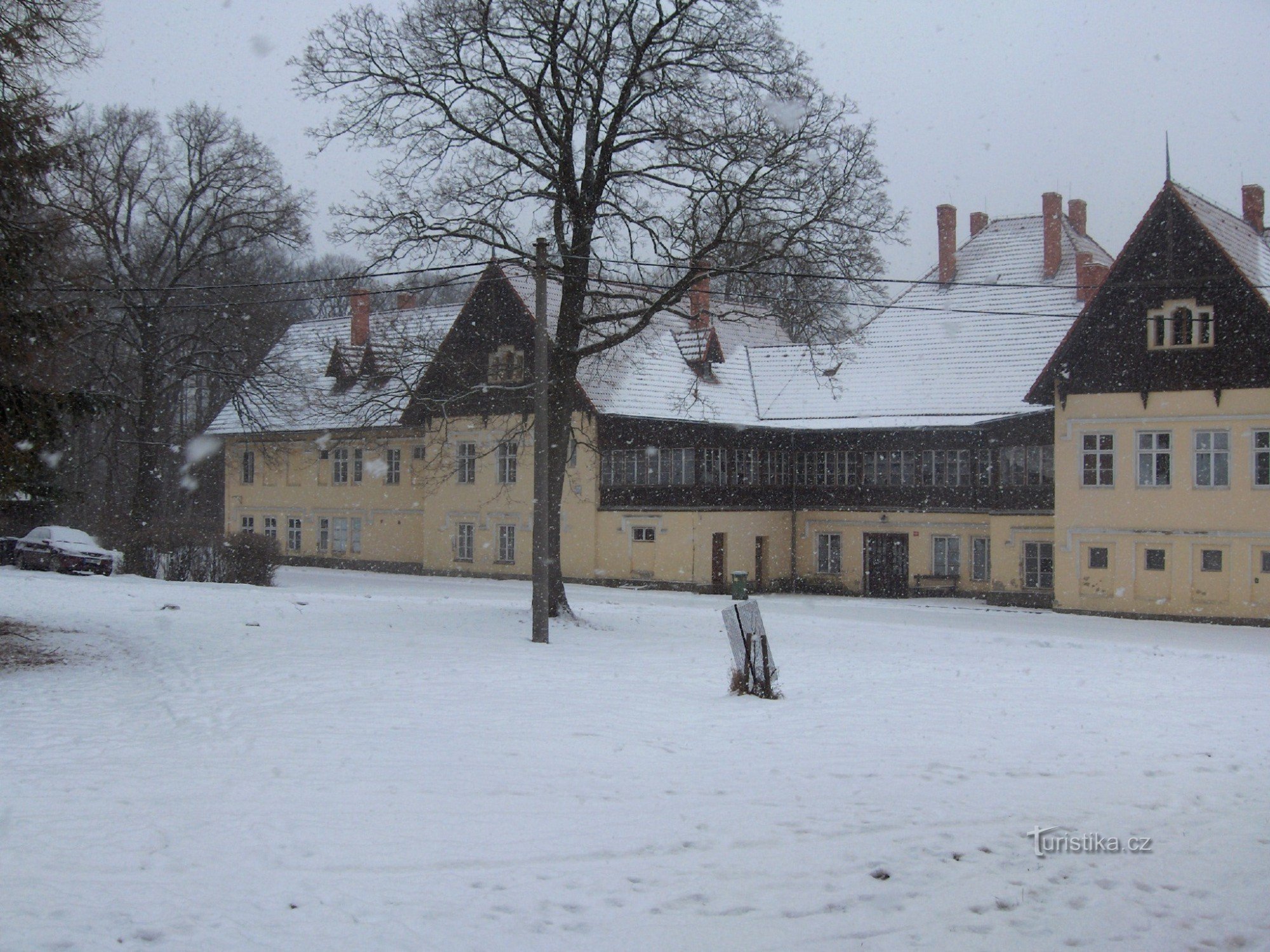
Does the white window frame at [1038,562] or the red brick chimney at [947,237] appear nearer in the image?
the white window frame at [1038,562]

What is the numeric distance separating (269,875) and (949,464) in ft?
111

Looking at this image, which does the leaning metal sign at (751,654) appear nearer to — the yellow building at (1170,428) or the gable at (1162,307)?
the yellow building at (1170,428)

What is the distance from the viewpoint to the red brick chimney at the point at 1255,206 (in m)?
35.6

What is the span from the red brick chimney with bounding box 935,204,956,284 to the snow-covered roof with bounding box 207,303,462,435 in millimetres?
17977

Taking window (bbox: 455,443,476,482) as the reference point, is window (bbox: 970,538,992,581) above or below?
below

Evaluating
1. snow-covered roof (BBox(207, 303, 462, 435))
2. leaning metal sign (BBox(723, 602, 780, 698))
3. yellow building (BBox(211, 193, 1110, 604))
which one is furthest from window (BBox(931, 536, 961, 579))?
leaning metal sign (BBox(723, 602, 780, 698))

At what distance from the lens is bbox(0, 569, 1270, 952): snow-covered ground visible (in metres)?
6.13

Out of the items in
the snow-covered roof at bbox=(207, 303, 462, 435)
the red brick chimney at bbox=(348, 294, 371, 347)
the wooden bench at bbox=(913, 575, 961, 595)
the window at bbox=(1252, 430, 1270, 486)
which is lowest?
the wooden bench at bbox=(913, 575, 961, 595)

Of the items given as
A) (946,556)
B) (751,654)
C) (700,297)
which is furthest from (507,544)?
(751,654)

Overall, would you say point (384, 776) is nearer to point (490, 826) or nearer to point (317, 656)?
point (490, 826)

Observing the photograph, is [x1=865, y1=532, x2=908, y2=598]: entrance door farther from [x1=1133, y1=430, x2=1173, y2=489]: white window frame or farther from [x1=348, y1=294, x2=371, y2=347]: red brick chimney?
[x1=348, y1=294, x2=371, y2=347]: red brick chimney

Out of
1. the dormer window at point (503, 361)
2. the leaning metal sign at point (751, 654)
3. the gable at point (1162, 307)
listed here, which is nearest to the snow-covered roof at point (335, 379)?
the dormer window at point (503, 361)

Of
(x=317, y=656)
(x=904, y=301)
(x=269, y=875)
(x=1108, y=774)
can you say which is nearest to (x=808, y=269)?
(x=317, y=656)

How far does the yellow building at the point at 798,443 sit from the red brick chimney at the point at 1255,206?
4.91m
